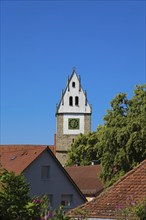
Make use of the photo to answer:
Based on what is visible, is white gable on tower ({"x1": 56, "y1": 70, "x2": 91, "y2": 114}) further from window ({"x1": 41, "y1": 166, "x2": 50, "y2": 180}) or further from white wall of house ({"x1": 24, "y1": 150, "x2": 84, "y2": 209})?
window ({"x1": 41, "y1": 166, "x2": 50, "y2": 180})

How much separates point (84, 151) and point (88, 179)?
43.0 ft

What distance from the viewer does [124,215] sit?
12.1 meters

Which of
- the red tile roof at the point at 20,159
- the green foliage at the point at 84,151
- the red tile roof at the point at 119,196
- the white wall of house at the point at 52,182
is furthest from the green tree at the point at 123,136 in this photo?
the green foliage at the point at 84,151

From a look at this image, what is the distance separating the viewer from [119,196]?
14.1 m

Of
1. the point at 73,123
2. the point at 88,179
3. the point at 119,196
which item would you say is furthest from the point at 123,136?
the point at 73,123

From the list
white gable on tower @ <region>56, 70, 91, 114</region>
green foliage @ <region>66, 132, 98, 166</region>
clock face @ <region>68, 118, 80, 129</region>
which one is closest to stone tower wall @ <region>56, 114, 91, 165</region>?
clock face @ <region>68, 118, 80, 129</region>

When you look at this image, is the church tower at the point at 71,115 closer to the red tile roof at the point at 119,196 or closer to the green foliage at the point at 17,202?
the red tile roof at the point at 119,196

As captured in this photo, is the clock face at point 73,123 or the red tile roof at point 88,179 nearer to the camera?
the red tile roof at point 88,179

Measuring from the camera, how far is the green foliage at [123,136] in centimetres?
3225

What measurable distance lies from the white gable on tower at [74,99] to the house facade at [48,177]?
190 ft

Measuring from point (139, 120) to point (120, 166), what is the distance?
3173 mm

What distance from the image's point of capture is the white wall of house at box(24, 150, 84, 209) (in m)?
34.7

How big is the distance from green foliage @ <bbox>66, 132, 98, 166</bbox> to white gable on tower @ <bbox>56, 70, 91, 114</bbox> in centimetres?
2516

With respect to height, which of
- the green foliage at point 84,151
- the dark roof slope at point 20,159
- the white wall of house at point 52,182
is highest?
the green foliage at point 84,151
